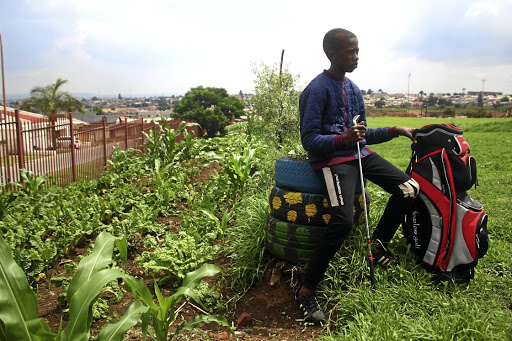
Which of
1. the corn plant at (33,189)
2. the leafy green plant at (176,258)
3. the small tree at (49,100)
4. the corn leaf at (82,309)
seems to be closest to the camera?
the corn leaf at (82,309)

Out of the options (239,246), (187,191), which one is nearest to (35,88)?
(187,191)

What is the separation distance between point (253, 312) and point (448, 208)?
5.90ft

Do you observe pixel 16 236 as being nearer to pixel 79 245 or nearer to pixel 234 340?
pixel 79 245

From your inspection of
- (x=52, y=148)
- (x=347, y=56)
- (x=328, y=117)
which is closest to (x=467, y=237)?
(x=328, y=117)

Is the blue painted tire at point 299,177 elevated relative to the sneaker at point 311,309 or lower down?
elevated

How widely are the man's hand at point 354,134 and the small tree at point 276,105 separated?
631cm

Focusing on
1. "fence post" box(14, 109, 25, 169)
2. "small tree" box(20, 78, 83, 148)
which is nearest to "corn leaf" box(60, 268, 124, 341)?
"fence post" box(14, 109, 25, 169)

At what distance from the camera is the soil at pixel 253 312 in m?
3.16

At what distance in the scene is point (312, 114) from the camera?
334 cm

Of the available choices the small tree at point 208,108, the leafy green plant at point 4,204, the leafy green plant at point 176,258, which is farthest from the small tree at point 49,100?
the leafy green plant at point 176,258

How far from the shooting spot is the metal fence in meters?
8.09

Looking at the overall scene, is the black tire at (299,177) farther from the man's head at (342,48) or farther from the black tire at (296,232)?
the man's head at (342,48)

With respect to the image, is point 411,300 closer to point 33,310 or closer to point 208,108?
point 33,310

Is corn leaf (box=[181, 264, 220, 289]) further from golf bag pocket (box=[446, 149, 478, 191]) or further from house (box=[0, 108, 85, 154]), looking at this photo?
house (box=[0, 108, 85, 154])
